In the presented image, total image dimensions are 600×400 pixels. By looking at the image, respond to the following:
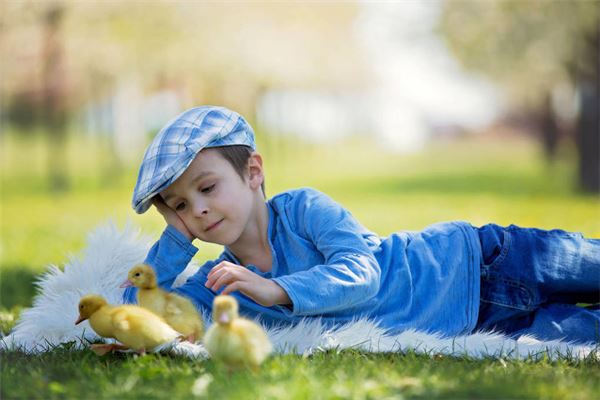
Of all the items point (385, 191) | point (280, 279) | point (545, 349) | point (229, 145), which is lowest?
point (385, 191)

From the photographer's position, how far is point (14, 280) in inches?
191

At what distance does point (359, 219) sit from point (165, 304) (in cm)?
742

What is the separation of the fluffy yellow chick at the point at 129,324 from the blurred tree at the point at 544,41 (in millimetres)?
10913

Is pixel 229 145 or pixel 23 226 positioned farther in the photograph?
pixel 23 226

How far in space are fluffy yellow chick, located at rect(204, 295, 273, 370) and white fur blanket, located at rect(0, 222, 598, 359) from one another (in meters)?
0.40

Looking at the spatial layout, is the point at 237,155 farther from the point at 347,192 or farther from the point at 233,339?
the point at 347,192

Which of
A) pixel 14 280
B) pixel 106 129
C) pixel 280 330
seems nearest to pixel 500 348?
pixel 280 330

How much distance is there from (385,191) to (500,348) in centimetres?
1350

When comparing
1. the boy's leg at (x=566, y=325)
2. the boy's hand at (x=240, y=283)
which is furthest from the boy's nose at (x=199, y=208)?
the boy's leg at (x=566, y=325)

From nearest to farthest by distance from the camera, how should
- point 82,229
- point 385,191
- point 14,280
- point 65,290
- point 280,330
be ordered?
point 280,330, point 65,290, point 14,280, point 82,229, point 385,191

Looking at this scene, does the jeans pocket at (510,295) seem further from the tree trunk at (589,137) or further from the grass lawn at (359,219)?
the tree trunk at (589,137)

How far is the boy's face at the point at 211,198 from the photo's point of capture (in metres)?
2.86

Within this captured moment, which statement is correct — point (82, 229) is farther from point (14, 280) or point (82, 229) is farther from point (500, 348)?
point (500, 348)

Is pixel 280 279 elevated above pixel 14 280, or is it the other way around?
pixel 280 279
